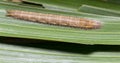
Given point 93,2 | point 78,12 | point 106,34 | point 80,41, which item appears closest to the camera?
point 80,41

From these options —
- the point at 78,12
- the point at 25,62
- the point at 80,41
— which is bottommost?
the point at 25,62

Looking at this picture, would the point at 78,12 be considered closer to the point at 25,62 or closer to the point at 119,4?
the point at 119,4

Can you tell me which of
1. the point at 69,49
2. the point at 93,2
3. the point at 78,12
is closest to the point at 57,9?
the point at 78,12

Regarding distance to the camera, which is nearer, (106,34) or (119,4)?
(106,34)

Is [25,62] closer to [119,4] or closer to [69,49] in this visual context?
[69,49]

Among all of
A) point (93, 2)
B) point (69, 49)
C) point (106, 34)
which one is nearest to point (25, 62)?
point (69, 49)

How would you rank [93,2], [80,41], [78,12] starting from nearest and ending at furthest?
[80,41]
[78,12]
[93,2]

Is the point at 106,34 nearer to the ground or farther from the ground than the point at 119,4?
nearer to the ground
